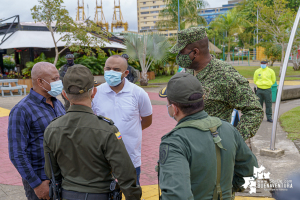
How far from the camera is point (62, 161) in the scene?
204 cm

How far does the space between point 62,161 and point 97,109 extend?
111cm

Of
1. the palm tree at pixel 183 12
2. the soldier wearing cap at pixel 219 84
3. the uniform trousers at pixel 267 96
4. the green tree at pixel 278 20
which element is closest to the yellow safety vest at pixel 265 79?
the uniform trousers at pixel 267 96

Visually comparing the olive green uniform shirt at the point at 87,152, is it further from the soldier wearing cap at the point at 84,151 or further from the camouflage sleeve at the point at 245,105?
the camouflage sleeve at the point at 245,105

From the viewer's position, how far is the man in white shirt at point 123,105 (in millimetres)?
3014

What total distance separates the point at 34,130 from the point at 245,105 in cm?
183

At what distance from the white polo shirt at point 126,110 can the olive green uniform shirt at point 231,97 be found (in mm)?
970

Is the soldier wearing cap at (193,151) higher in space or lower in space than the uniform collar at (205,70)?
lower

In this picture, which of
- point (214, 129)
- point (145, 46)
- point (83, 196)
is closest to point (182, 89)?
point (214, 129)

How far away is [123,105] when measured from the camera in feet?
9.95

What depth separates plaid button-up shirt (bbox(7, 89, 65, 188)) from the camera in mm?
2373

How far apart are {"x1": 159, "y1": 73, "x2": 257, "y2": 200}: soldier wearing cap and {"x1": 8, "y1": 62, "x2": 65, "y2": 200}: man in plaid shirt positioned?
4.49 ft

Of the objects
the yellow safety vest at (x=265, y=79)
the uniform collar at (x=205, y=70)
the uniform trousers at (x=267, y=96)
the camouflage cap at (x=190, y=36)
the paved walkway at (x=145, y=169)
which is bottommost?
the paved walkway at (x=145, y=169)

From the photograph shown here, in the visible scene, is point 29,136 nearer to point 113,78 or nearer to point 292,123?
point 113,78

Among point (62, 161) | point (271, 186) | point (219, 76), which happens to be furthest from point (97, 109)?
point (271, 186)
